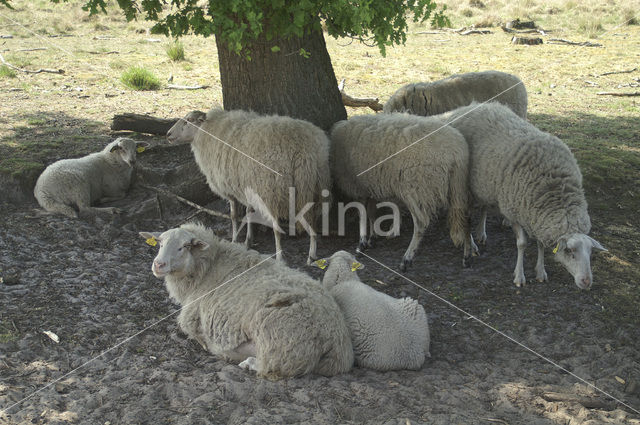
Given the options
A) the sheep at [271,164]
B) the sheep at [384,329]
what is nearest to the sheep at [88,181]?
the sheep at [271,164]

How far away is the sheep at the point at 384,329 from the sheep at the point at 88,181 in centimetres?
409

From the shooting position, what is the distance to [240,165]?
6590 mm

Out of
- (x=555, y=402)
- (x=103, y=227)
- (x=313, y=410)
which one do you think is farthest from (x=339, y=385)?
(x=103, y=227)

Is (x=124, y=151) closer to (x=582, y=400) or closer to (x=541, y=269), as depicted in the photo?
(x=541, y=269)

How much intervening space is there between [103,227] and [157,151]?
83.3 inches

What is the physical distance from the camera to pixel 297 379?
4164mm

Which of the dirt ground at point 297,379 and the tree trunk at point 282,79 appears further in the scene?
the tree trunk at point 282,79

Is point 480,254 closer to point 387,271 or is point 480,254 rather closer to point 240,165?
point 387,271

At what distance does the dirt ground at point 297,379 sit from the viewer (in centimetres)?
378

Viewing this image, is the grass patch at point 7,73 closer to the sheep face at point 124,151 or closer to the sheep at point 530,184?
the sheep face at point 124,151

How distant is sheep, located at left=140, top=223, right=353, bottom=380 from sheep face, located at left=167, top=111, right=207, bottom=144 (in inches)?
93.1

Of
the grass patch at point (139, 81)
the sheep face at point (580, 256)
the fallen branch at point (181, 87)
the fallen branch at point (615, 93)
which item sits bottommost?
the sheep face at point (580, 256)

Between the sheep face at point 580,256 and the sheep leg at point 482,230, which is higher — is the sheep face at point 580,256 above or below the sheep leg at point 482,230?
above

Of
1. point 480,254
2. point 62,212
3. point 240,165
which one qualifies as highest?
point 240,165
